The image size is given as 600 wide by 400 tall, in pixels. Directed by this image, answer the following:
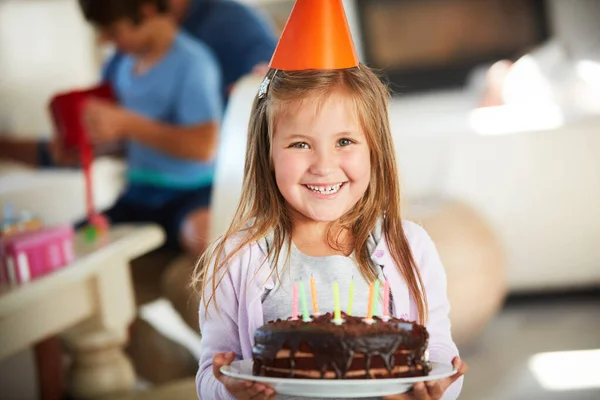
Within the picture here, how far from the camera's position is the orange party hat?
2.16ft

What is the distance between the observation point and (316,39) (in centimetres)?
66

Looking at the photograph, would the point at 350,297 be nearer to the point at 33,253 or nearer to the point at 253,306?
the point at 253,306

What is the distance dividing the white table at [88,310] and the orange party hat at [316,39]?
0.59 meters

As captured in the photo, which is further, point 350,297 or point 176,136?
point 176,136

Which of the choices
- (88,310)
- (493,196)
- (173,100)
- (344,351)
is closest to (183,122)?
(173,100)

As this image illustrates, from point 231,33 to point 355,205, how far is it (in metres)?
1.12

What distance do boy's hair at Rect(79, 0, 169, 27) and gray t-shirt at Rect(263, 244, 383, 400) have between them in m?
0.97

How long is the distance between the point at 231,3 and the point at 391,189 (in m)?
1.17

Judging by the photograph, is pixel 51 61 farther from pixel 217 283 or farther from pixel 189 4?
pixel 217 283

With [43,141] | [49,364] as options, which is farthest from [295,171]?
[43,141]

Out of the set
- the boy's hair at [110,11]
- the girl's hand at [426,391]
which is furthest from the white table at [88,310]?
the girl's hand at [426,391]

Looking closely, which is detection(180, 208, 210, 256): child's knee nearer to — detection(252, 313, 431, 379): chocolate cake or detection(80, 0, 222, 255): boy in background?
detection(80, 0, 222, 255): boy in background

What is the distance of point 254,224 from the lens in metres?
0.70

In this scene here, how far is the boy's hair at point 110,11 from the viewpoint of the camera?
1510 millimetres
